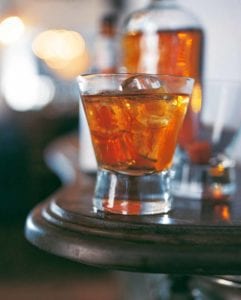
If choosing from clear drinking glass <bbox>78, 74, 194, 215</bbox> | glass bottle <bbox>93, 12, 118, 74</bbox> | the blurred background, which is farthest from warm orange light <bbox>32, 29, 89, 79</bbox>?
clear drinking glass <bbox>78, 74, 194, 215</bbox>

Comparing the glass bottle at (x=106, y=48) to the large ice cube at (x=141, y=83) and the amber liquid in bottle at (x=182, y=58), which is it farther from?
the large ice cube at (x=141, y=83)

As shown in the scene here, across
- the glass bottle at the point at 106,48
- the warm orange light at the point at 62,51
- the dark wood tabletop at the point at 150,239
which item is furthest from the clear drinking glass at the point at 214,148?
the warm orange light at the point at 62,51

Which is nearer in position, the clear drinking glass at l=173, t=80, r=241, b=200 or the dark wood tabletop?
the dark wood tabletop

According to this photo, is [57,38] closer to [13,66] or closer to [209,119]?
[13,66]

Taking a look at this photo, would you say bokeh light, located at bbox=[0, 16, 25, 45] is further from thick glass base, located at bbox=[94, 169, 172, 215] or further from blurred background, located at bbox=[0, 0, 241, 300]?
thick glass base, located at bbox=[94, 169, 172, 215]

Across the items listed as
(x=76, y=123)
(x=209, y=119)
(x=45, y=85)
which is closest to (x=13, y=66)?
(x=45, y=85)

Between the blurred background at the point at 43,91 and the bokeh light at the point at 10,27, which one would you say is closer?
the blurred background at the point at 43,91
